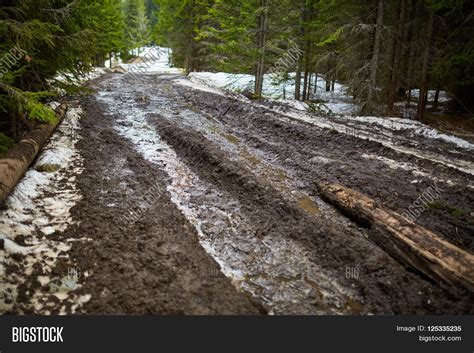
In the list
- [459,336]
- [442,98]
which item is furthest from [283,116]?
[442,98]

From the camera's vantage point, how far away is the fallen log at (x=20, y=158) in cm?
479

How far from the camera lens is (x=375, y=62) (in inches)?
514

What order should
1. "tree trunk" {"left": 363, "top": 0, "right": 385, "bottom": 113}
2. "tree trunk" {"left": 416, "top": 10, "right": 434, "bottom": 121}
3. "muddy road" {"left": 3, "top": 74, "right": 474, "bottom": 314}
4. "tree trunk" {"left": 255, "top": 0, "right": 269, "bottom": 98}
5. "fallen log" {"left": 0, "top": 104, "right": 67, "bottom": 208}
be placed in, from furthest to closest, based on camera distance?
"tree trunk" {"left": 255, "top": 0, "right": 269, "bottom": 98} < "tree trunk" {"left": 416, "top": 10, "right": 434, "bottom": 121} < "tree trunk" {"left": 363, "top": 0, "right": 385, "bottom": 113} < "fallen log" {"left": 0, "top": 104, "right": 67, "bottom": 208} < "muddy road" {"left": 3, "top": 74, "right": 474, "bottom": 314}

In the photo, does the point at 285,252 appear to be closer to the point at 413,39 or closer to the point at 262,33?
the point at 262,33

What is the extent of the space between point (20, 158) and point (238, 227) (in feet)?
14.6

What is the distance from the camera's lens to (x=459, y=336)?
10.7 feet

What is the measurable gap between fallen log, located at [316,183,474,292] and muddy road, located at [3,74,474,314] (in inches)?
4.7

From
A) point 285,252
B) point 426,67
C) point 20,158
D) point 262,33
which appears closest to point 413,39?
point 426,67

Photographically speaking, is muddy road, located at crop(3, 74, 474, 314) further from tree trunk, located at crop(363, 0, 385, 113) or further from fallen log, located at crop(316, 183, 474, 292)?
tree trunk, located at crop(363, 0, 385, 113)

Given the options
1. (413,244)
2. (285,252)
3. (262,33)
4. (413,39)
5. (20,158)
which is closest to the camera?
(413,244)

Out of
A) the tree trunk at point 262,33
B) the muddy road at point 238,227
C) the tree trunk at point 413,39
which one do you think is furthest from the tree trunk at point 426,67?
the tree trunk at point 262,33

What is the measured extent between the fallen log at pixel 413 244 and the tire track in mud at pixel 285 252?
0.47 ft

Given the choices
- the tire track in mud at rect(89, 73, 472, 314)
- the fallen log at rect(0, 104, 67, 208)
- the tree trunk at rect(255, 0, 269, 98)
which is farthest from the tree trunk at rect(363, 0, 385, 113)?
the fallen log at rect(0, 104, 67, 208)

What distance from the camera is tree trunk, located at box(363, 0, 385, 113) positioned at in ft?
40.8
